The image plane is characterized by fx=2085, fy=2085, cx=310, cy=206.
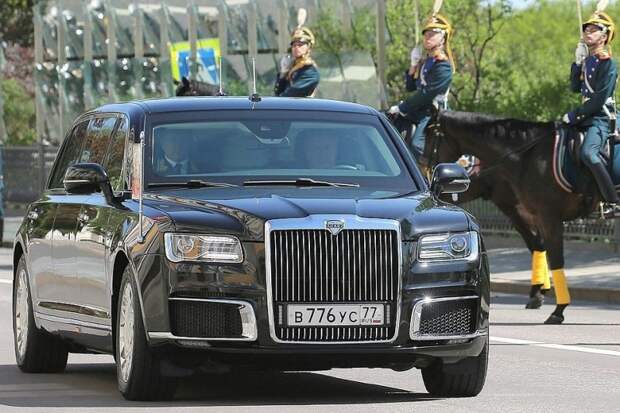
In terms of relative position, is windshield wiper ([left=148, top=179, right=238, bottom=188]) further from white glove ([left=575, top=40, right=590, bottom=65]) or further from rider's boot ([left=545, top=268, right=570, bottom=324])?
white glove ([left=575, top=40, right=590, bottom=65])

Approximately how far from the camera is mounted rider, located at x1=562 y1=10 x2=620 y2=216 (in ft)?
66.7

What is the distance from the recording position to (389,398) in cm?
1188

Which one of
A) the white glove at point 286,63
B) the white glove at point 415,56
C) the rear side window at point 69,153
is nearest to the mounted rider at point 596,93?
the white glove at point 415,56

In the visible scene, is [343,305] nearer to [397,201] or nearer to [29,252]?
[397,201]

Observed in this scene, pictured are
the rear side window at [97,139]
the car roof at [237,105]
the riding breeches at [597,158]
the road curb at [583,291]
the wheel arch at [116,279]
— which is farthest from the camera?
the road curb at [583,291]

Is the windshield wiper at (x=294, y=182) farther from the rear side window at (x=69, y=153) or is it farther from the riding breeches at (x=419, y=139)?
the riding breeches at (x=419, y=139)

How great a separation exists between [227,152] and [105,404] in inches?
72.4

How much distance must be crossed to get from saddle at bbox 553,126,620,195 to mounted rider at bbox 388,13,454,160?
8.87 ft

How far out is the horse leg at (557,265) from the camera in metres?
19.5

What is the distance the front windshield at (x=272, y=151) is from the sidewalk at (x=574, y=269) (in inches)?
427

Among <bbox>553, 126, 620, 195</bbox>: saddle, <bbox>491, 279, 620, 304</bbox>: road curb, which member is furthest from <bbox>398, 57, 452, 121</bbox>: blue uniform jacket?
<bbox>553, 126, 620, 195</bbox>: saddle

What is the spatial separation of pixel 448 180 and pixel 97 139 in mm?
2533

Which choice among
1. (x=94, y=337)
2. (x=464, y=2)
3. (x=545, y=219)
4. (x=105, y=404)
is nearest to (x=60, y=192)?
(x=94, y=337)

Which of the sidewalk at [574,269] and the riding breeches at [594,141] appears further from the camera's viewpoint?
the sidewalk at [574,269]
